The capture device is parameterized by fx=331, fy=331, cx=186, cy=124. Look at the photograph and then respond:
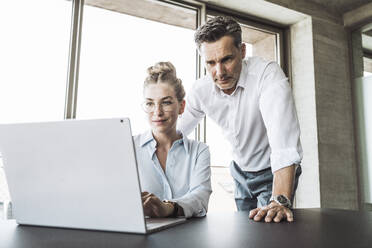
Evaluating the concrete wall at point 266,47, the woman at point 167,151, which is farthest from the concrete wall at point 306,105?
the woman at point 167,151

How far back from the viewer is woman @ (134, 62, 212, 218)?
3.92 feet

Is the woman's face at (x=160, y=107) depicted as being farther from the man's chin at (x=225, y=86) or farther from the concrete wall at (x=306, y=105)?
the concrete wall at (x=306, y=105)

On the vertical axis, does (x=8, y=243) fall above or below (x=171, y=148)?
below

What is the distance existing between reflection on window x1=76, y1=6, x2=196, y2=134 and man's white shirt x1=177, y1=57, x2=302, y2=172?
2.22 ft

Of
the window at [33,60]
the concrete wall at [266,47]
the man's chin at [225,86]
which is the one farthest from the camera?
the concrete wall at [266,47]

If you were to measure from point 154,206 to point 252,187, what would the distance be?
0.88m

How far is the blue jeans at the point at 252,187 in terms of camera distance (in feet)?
5.10

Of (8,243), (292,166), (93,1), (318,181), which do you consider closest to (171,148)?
(292,166)

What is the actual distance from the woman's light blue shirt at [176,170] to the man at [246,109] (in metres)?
0.27

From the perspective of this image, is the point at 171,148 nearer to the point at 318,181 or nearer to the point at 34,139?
the point at 34,139

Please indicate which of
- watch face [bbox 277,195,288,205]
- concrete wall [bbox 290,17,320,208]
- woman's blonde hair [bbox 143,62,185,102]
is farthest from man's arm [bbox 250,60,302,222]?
concrete wall [bbox 290,17,320,208]

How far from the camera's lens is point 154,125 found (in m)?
1.31

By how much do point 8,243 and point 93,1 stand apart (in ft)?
7.72

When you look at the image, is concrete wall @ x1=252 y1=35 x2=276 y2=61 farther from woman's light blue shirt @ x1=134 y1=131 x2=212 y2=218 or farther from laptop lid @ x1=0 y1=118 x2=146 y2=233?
laptop lid @ x1=0 y1=118 x2=146 y2=233
